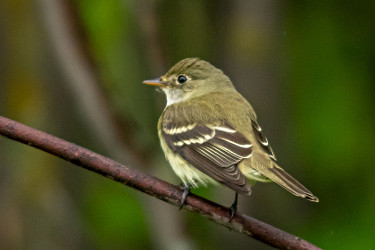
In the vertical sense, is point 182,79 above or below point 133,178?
below

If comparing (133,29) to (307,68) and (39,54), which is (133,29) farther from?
(307,68)

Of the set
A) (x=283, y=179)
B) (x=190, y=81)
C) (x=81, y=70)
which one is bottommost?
(x=283, y=179)

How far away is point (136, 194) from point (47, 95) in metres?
1.15

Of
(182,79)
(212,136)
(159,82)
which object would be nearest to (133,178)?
(212,136)

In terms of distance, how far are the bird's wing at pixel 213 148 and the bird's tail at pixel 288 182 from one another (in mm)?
171

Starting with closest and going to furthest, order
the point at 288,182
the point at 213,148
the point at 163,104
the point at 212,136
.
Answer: the point at 288,182 → the point at 213,148 → the point at 212,136 → the point at 163,104

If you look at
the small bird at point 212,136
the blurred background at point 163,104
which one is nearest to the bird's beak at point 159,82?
the small bird at point 212,136

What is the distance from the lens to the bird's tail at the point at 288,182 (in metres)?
3.26

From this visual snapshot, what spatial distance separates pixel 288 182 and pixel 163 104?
2.26 meters

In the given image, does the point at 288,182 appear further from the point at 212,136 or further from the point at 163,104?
the point at 163,104

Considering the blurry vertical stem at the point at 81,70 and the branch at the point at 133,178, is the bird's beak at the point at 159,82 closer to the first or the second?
the blurry vertical stem at the point at 81,70

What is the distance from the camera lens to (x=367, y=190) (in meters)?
4.81

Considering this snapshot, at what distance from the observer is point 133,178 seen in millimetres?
2787

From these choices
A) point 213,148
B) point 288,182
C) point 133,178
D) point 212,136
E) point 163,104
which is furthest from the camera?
point 163,104
